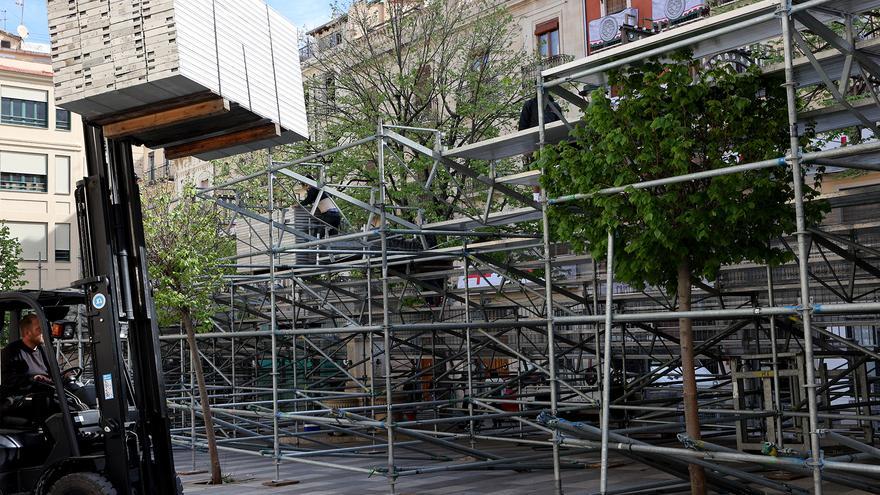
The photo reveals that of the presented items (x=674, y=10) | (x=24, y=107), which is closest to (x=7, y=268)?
(x=674, y=10)

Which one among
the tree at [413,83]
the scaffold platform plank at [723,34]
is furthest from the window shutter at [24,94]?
the scaffold platform plank at [723,34]

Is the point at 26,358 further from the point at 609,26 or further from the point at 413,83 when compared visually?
the point at 609,26

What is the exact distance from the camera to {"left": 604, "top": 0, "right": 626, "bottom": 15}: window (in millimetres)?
30844

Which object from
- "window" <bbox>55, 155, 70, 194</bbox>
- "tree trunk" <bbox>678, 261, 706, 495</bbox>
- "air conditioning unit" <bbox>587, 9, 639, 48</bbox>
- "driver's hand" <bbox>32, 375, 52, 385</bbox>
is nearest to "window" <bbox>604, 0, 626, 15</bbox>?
"air conditioning unit" <bbox>587, 9, 639, 48</bbox>

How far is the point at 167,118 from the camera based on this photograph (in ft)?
32.3

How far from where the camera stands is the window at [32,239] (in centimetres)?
4512

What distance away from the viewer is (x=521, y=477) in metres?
16.8

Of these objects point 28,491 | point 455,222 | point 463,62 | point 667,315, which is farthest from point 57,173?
point 667,315

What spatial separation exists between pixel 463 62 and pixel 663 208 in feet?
57.5

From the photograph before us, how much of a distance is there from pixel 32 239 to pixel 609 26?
2796 cm

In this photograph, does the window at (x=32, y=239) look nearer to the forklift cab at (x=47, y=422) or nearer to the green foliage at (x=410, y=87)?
the green foliage at (x=410, y=87)

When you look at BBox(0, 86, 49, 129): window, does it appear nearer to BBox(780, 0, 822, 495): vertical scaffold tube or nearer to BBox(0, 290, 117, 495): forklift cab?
BBox(0, 290, 117, 495): forklift cab

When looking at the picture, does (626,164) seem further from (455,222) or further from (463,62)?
(463,62)

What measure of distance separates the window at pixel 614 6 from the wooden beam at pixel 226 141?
2186 cm
